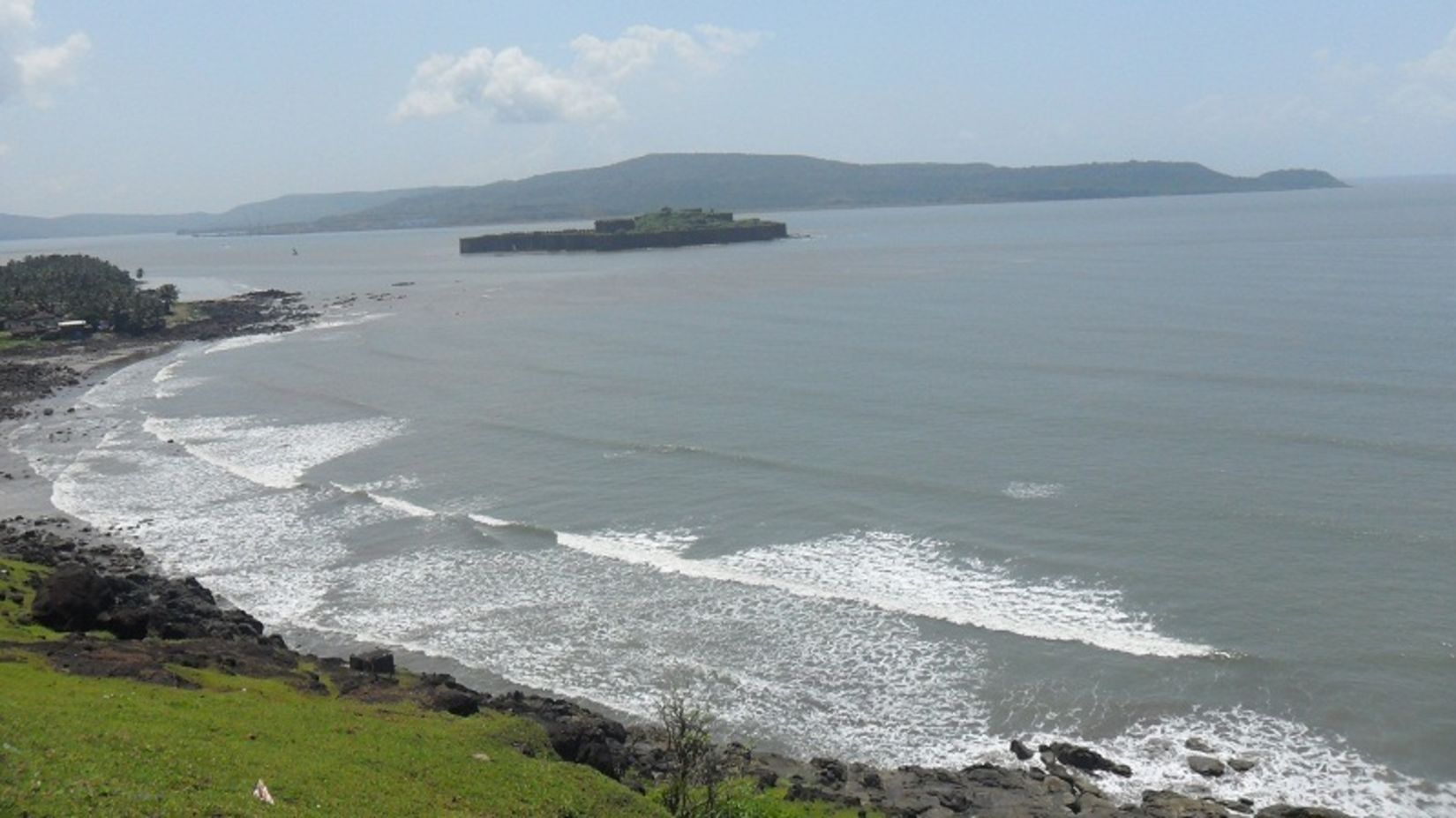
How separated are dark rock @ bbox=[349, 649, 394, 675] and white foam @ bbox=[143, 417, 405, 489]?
58.8 ft

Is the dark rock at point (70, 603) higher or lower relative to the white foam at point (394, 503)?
higher

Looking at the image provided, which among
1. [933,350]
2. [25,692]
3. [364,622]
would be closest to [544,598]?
[364,622]

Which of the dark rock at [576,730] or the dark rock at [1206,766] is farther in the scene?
Result: the dark rock at [1206,766]

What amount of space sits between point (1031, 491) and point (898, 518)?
455 centimetres

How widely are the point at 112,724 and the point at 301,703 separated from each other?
4108mm

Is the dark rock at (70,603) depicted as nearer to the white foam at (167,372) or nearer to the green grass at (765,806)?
the green grass at (765,806)

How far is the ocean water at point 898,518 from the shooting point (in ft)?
71.8

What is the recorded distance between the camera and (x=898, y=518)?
32312 mm

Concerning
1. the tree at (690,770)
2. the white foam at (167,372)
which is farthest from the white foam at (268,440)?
the tree at (690,770)

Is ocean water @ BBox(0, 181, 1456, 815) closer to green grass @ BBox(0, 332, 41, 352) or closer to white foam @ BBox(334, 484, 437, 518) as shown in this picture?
white foam @ BBox(334, 484, 437, 518)

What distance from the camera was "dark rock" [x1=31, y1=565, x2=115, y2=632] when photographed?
23141mm

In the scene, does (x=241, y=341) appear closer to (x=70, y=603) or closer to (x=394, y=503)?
(x=394, y=503)

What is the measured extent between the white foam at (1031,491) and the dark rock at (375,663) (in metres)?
18.8

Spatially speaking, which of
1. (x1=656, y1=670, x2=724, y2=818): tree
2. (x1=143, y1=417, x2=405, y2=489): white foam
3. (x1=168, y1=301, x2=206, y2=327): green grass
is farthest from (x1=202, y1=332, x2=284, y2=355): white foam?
(x1=656, y1=670, x2=724, y2=818): tree
